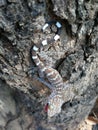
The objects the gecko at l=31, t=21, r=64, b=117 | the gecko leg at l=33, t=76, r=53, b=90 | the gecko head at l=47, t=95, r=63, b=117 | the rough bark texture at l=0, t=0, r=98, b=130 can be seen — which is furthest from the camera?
the gecko head at l=47, t=95, r=63, b=117

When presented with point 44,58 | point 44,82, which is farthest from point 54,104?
point 44,58

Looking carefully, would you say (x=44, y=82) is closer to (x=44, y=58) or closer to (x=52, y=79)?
(x=52, y=79)

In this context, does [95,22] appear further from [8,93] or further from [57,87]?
[8,93]

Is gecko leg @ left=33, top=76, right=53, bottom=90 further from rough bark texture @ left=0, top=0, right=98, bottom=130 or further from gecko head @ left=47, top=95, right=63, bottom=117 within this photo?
gecko head @ left=47, top=95, right=63, bottom=117

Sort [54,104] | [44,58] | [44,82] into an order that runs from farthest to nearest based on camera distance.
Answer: [54,104]
[44,82]
[44,58]

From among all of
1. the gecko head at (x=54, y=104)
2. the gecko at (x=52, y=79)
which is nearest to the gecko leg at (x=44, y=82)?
the gecko at (x=52, y=79)

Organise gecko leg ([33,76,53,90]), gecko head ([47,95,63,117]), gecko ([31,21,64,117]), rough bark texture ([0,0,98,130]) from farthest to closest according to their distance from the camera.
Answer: gecko head ([47,95,63,117]) < gecko leg ([33,76,53,90]) < gecko ([31,21,64,117]) < rough bark texture ([0,0,98,130])

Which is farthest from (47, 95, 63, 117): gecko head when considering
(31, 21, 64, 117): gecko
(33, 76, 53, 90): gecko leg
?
(33, 76, 53, 90): gecko leg
